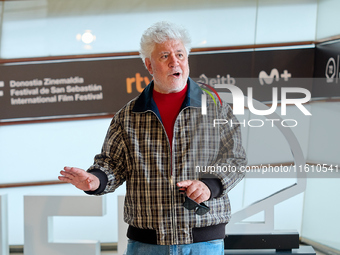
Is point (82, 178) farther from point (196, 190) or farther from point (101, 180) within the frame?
point (196, 190)

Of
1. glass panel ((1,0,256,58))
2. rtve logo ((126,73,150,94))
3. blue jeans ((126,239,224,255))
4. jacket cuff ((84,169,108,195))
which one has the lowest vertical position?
blue jeans ((126,239,224,255))

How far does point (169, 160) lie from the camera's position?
143 centimetres

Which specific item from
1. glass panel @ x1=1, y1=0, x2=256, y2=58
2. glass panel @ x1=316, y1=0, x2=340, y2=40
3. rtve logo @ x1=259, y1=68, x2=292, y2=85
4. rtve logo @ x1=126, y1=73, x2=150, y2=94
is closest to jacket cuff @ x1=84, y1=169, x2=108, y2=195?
rtve logo @ x1=126, y1=73, x2=150, y2=94

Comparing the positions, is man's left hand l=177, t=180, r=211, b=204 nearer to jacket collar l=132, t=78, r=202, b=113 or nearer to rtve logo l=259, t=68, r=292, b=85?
jacket collar l=132, t=78, r=202, b=113

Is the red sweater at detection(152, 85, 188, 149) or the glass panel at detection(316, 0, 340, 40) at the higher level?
the glass panel at detection(316, 0, 340, 40)

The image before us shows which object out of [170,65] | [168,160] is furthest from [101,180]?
[170,65]

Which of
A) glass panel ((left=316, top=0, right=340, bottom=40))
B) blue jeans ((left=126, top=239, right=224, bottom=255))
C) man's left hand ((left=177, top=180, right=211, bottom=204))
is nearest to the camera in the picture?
man's left hand ((left=177, top=180, right=211, bottom=204))

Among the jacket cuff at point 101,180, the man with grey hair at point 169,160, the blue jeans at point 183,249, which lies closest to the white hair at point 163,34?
the man with grey hair at point 169,160

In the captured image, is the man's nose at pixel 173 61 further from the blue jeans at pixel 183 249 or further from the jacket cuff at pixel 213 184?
the blue jeans at pixel 183 249

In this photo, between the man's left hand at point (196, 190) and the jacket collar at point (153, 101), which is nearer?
the man's left hand at point (196, 190)

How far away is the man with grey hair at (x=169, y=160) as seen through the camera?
140 centimetres

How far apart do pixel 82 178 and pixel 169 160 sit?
11.9 inches

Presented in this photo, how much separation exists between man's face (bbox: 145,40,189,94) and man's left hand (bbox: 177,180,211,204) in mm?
363

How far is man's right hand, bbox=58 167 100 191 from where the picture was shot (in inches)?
54.2
